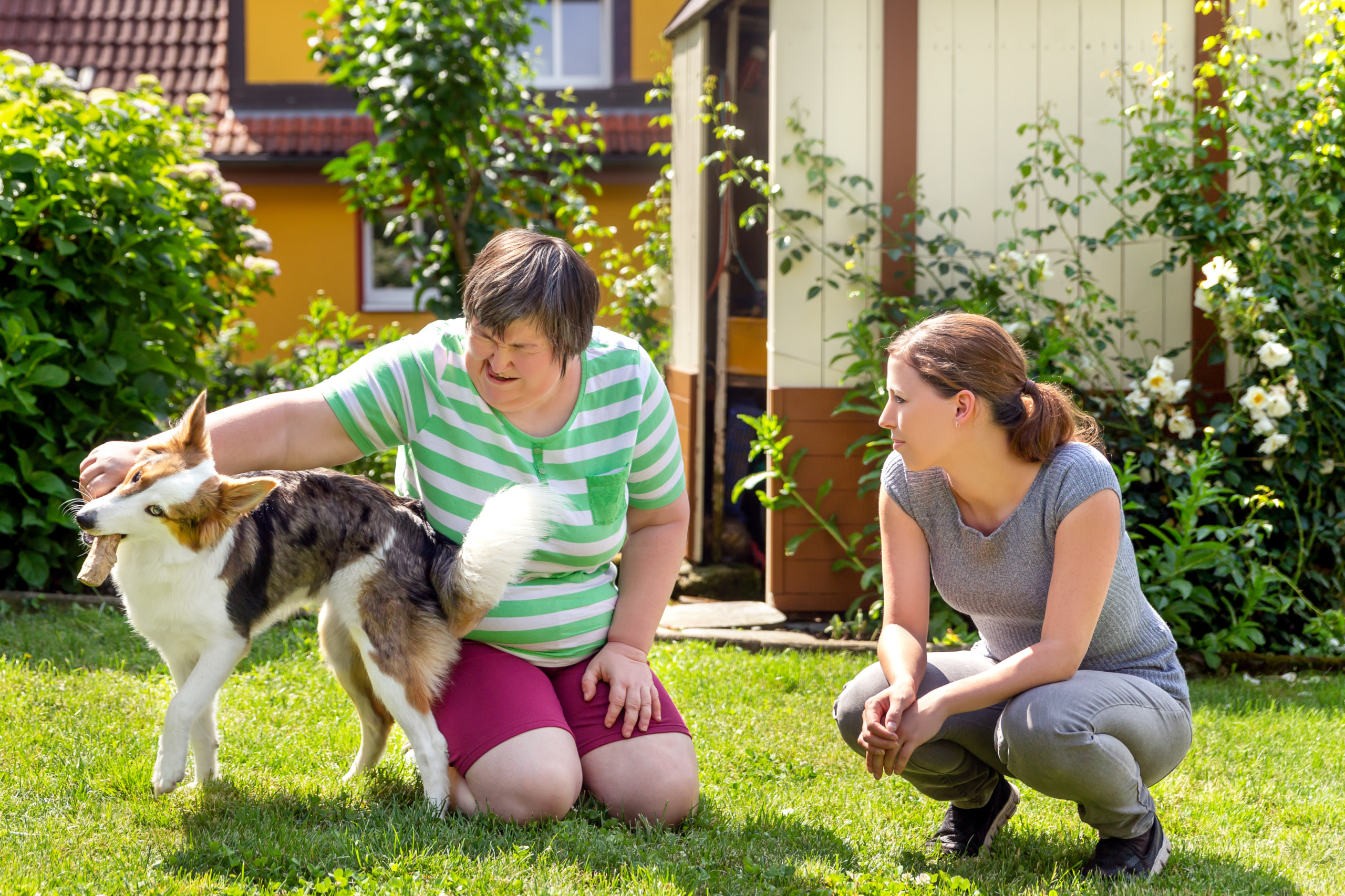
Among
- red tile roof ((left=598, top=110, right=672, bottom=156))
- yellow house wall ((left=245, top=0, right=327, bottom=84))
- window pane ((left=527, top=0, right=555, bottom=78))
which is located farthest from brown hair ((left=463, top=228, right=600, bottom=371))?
window pane ((left=527, top=0, right=555, bottom=78))

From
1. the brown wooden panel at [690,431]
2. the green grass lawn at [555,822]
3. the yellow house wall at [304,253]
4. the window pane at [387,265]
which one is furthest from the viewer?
the window pane at [387,265]

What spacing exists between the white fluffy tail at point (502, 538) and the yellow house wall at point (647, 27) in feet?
31.1

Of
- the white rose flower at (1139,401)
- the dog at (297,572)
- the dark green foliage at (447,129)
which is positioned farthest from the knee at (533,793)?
the dark green foliage at (447,129)

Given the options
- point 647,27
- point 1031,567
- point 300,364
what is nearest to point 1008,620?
point 1031,567

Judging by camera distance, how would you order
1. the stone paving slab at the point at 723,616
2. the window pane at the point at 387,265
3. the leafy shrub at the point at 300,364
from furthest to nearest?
1. the window pane at the point at 387,265
2. the leafy shrub at the point at 300,364
3. the stone paving slab at the point at 723,616

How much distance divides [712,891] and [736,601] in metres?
3.07

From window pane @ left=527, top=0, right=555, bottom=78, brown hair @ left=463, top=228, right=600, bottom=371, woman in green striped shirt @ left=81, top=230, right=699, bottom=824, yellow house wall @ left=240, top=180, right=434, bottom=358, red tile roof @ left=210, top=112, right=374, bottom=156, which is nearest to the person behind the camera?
brown hair @ left=463, top=228, right=600, bottom=371

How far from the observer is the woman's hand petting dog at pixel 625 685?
2.60 meters

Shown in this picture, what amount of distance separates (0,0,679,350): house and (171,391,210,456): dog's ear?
329 inches

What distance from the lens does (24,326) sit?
13.8ft

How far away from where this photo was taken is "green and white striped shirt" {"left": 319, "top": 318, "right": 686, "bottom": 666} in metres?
2.52

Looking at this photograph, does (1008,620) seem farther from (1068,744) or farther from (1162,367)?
(1162,367)

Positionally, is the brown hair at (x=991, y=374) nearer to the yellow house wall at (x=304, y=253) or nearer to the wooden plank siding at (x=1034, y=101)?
the wooden plank siding at (x=1034, y=101)

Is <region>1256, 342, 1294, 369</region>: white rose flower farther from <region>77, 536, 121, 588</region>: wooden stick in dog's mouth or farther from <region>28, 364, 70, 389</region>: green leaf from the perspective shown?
<region>28, 364, 70, 389</region>: green leaf
